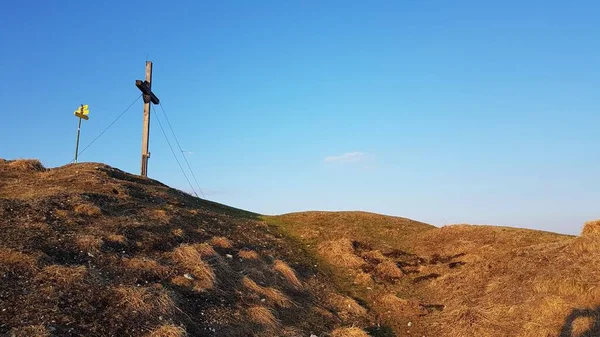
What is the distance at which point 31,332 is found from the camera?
6297 millimetres

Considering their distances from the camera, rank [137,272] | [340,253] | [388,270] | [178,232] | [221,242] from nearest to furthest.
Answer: [137,272] < [178,232] < [221,242] < [388,270] < [340,253]

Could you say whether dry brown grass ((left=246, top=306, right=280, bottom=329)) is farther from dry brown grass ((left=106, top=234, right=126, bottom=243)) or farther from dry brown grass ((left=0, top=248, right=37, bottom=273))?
dry brown grass ((left=0, top=248, right=37, bottom=273))

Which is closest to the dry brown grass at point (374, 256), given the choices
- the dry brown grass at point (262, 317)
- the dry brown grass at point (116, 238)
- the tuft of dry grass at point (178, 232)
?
the tuft of dry grass at point (178, 232)

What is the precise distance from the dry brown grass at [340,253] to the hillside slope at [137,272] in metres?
0.85

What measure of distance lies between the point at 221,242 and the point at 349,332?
477 cm

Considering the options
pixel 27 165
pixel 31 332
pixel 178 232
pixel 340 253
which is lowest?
pixel 31 332

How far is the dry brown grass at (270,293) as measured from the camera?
995cm

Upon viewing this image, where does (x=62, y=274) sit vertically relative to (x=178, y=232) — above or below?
below

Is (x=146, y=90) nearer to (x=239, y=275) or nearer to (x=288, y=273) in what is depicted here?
(x=288, y=273)

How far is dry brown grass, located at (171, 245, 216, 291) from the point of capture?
9.49 metres

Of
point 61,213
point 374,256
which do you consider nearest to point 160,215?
point 61,213

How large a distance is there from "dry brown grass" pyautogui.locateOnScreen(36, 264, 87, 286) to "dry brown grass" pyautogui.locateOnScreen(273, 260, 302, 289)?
15.7 ft

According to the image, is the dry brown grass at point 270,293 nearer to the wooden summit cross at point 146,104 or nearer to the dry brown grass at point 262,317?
the dry brown grass at point 262,317

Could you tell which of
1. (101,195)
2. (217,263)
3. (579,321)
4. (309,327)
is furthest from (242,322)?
(101,195)
